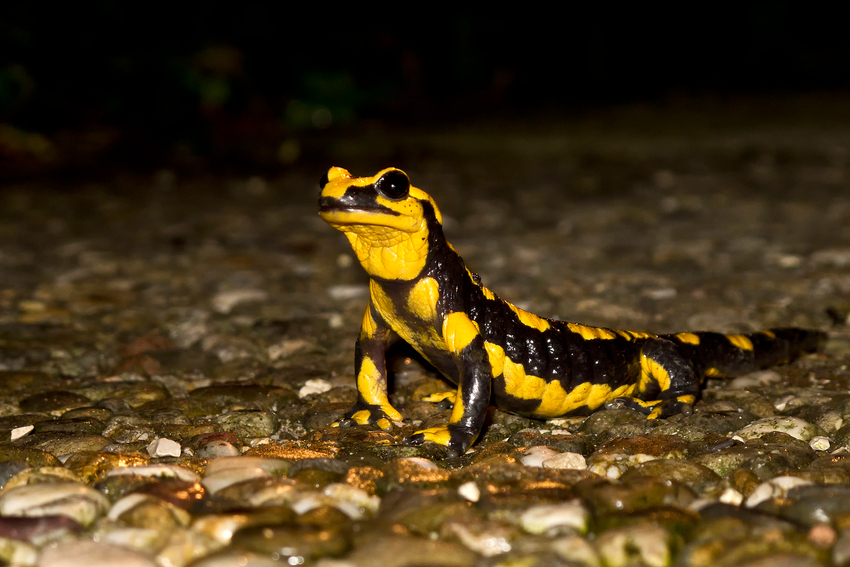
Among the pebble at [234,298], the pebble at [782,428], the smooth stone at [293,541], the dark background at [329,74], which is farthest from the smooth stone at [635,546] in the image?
the dark background at [329,74]

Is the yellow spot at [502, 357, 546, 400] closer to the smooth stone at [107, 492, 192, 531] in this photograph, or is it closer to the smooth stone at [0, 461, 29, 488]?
the smooth stone at [107, 492, 192, 531]

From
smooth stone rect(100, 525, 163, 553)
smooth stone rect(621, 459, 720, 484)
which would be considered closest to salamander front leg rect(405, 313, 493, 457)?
smooth stone rect(621, 459, 720, 484)

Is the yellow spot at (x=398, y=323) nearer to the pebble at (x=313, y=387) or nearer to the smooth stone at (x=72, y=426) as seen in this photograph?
the pebble at (x=313, y=387)

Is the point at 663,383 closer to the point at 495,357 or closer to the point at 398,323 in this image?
the point at 495,357

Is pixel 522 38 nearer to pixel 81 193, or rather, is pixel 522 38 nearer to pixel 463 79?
pixel 463 79

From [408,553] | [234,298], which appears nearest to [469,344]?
[408,553]
